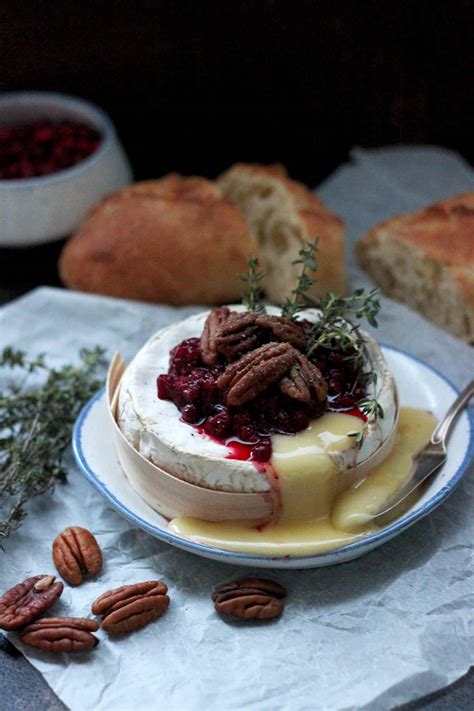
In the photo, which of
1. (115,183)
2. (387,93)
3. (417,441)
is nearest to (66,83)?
(115,183)

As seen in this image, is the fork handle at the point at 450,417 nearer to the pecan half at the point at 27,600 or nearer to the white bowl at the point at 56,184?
the pecan half at the point at 27,600

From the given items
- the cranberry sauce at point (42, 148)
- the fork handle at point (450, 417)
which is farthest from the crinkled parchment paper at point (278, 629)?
the cranberry sauce at point (42, 148)

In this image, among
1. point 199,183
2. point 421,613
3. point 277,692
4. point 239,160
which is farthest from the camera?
point 239,160

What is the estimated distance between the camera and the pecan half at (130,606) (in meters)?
1.68

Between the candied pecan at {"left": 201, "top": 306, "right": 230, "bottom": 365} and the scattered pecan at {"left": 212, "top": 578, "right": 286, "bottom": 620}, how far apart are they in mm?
430

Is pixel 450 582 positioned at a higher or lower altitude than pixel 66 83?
lower

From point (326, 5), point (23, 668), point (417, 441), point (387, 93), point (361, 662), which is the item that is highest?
point (326, 5)

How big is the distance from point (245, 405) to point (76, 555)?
44cm

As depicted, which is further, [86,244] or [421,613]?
[86,244]

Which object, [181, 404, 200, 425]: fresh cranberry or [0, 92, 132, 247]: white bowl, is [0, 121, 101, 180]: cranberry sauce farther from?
[181, 404, 200, 425]: fresh cranberry

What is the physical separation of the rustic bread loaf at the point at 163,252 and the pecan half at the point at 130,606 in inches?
43.3

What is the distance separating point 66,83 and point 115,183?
0.45 metres

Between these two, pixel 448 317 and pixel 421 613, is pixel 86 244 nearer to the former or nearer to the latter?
pixel 448 317

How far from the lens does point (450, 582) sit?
176cm
